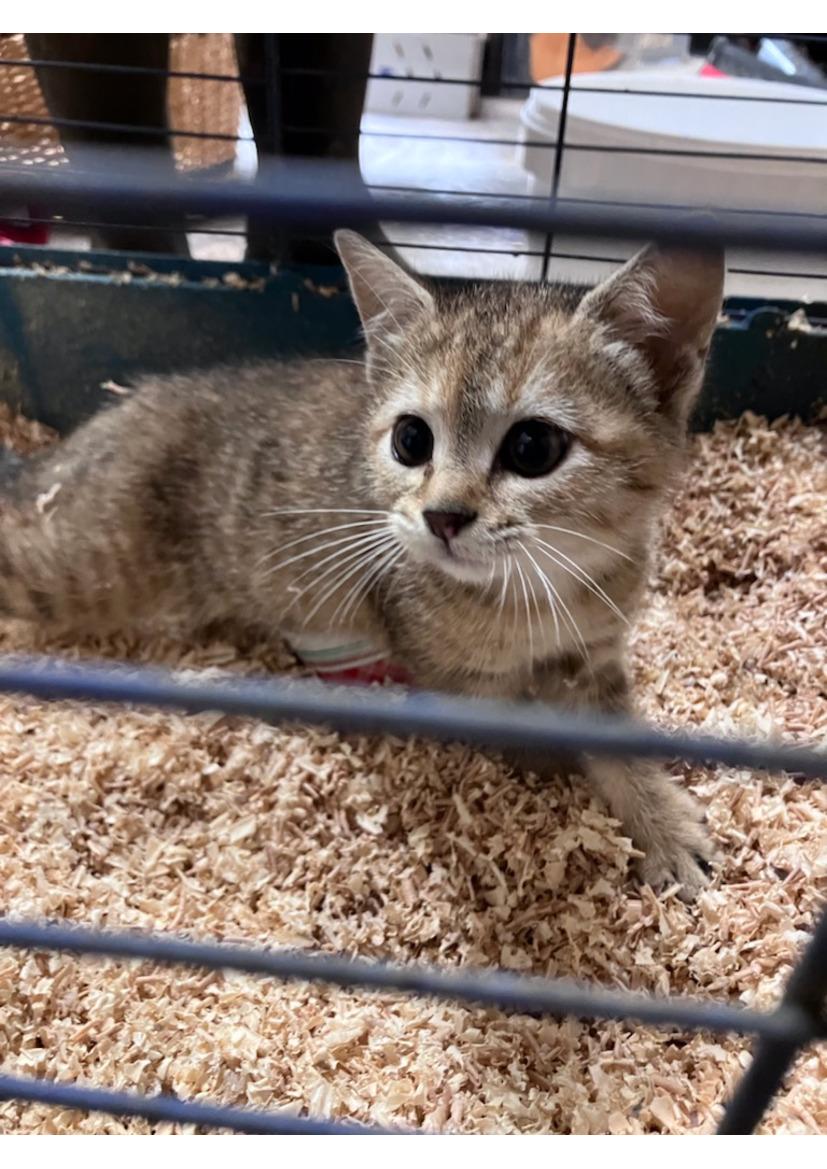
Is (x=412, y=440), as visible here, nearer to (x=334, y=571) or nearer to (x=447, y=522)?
(x=447, y=522)

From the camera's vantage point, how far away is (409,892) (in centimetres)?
149

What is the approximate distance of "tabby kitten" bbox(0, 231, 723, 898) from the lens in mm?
1256

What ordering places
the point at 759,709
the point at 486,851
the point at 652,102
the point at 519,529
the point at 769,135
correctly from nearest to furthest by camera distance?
the point at 519,529 < the point at 486,851 < the point at 759,709 < the point at 769,135 < the point at 652,102

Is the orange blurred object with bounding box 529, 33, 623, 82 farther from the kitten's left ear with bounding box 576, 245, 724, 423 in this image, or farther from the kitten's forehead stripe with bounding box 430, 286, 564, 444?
the kitten's left ear with bounding box 576, 245, 724, 423

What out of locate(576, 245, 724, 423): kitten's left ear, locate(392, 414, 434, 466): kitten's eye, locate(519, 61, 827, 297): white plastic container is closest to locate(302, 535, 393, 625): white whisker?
locate(392, 414, 434, 466): kitten's eye

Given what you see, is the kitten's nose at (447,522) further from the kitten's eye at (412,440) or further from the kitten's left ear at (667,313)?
the kitten's left ear at (667,313)

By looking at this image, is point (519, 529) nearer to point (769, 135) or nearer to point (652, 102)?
point (769, 135)

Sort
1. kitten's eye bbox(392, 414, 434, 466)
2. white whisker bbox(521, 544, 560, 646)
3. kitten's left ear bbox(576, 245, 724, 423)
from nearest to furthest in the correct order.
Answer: kitten's left ear bbox(576, 245, 724, 423) → white whisker bbox(521, 544, 560, 646) → kitten's eye bbox(392, 414, 434, 466)

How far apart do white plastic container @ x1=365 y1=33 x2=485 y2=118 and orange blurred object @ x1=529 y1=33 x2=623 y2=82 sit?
0.90ft

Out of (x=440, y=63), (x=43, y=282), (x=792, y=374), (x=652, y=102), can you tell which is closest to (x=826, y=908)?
(x=792, y=374)

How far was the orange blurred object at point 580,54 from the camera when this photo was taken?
4.21m

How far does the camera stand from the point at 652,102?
298cm

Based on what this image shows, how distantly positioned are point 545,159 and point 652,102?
414 millimetres

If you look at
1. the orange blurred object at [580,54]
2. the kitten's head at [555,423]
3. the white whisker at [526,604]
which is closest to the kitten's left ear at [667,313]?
the kitten's head at [555,423]
